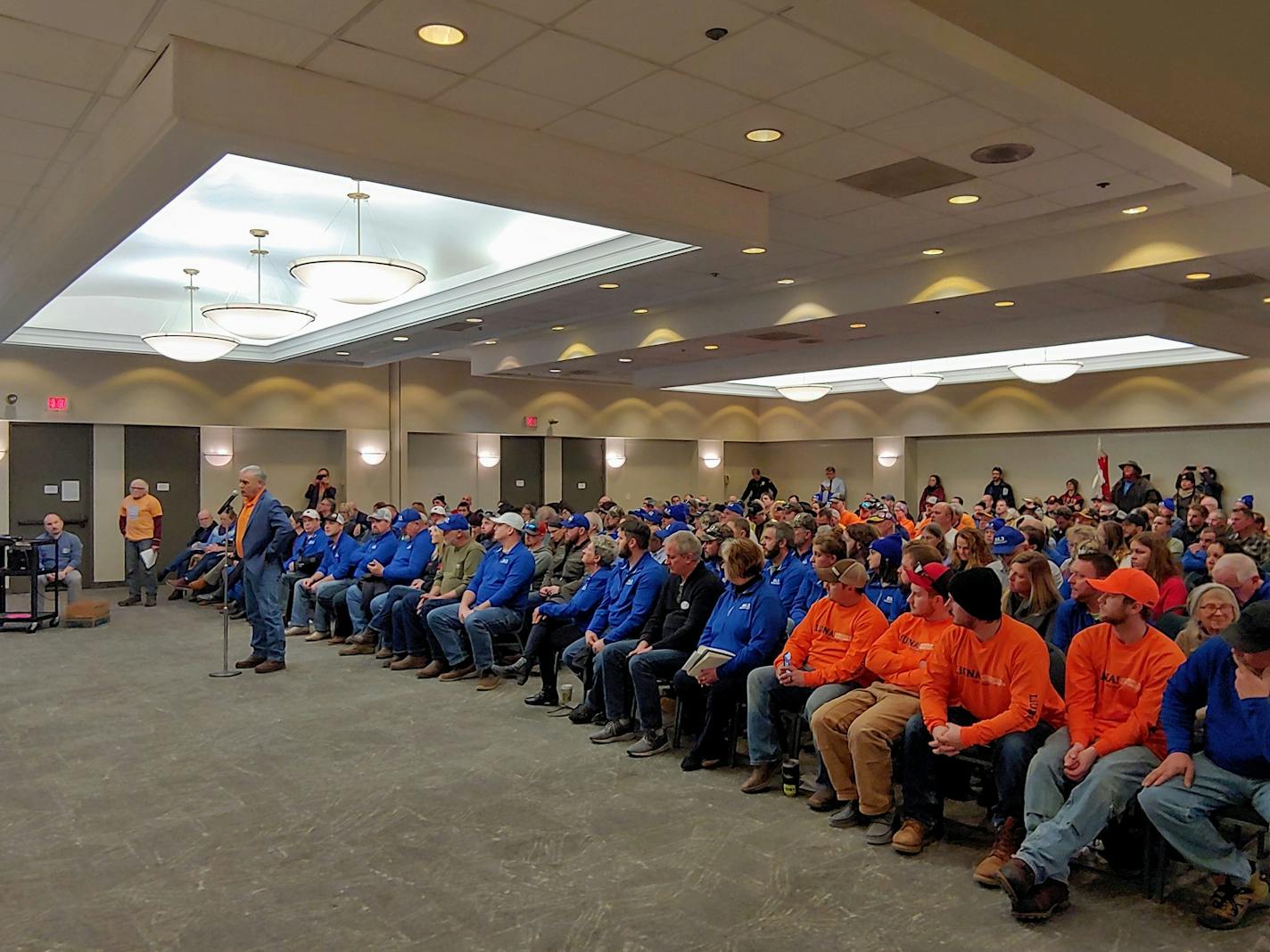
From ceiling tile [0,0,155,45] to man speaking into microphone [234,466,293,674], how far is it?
395 cm

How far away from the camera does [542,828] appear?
4355mm

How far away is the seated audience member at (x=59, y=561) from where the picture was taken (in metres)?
10.4

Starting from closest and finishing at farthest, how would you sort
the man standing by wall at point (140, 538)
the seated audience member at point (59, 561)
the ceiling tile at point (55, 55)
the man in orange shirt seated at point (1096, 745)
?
the man in orange shirt seated at point (1096, 745), the ceiling tile at point (55, 55), the seated audience member at point (59, 561), the man standing by wall at point (140, 538)

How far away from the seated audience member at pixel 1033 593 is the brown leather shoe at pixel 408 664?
4.82 m

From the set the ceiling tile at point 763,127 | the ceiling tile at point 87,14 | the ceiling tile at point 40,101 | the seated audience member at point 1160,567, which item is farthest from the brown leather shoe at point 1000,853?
the ceiling tile at point 40,101

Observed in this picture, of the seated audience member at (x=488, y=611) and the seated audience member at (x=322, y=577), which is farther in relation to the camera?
the seated audience member at (x=322, y=577)

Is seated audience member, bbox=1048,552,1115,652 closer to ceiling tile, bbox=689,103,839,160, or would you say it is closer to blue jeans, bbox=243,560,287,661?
ceiling tile, bbox=689,103,839,160

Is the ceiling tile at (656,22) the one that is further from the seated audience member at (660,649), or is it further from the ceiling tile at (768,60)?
the seated audience member at (660,649)

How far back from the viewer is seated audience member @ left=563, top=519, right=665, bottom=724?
6.07 metres

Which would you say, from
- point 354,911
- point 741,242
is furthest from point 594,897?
point 741,242

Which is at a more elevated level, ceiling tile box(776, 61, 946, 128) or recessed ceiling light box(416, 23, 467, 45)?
recessed ceiling light box(416, 23, 467, 45)

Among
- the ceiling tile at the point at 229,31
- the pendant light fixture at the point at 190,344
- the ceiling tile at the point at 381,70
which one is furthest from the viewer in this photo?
the pendant light fixture at the point at 190,344

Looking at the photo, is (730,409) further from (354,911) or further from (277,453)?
(354,911)

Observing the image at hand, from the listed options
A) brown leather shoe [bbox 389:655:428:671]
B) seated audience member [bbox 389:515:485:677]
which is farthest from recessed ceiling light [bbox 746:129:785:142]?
brown leather shoe [bbox 389:655:428:671]
